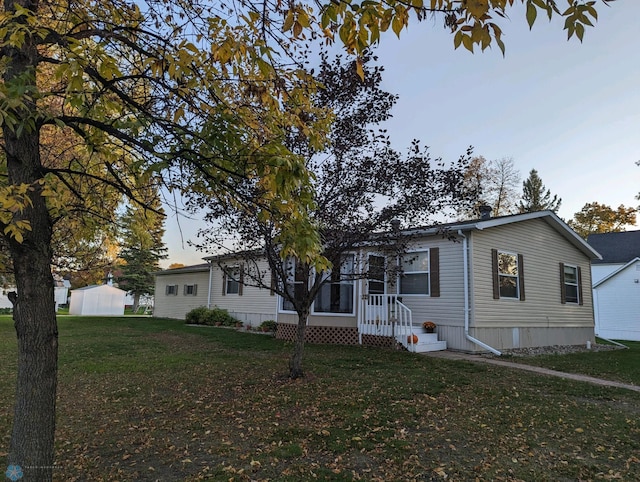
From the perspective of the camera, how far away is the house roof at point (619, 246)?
22125 mm

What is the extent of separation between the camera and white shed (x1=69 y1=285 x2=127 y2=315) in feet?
106

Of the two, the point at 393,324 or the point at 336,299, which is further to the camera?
the point at 336,299

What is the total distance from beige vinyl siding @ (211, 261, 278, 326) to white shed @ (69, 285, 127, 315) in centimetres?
1771

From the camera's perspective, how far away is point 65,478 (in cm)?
343

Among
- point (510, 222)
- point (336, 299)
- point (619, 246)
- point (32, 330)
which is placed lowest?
point (32, 330)

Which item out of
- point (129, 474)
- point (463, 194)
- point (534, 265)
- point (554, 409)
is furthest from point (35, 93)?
point (534, 265)

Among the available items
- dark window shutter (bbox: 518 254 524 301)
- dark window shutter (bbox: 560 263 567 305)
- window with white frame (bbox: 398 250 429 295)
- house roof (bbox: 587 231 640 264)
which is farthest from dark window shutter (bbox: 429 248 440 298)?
house roof (bbox: 587 231 640 264)

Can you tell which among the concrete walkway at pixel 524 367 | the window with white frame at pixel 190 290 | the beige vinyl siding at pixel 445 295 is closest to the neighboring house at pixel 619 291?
the beige vinyl siding at pixel 445 295

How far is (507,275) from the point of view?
12.2m

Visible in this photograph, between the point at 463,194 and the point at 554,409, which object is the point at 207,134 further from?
the point at 554,409

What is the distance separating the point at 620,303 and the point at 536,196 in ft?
57.9

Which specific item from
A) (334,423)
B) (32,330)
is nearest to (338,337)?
(334,423)

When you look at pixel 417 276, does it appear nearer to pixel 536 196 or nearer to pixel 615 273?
pixel 615 273

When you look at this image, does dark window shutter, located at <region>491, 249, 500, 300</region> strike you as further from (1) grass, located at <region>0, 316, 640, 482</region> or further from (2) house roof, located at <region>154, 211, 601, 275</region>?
(1) grass, located at <region>0, 316, 640, 482</region>
